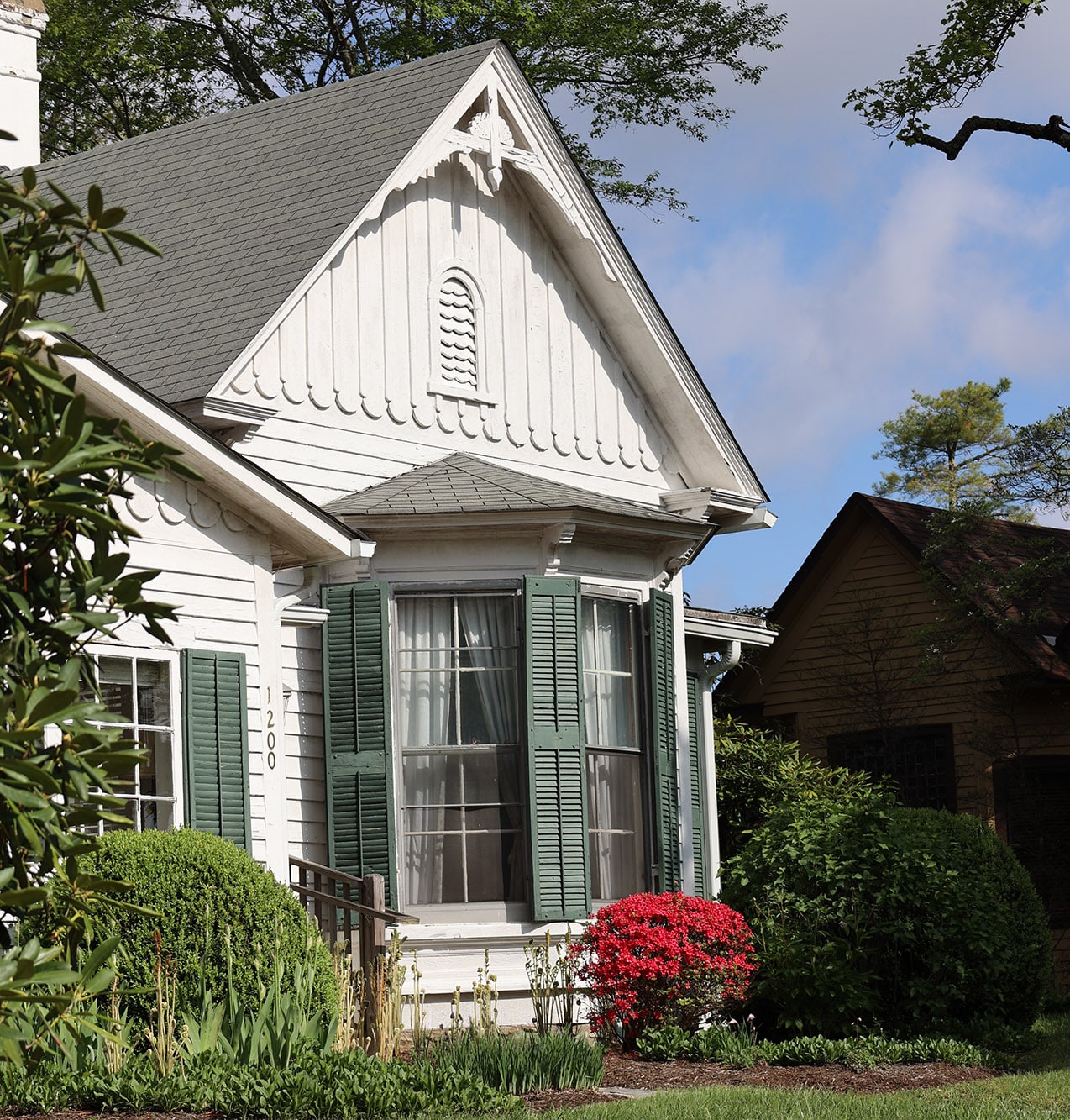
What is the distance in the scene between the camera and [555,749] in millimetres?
12867

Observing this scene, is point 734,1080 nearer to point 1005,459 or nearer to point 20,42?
point 1005,459

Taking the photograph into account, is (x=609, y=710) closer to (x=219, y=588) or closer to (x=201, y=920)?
(x=219, y=588)

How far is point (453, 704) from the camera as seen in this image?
1301 cm

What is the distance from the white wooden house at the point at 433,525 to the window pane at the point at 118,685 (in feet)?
0.12

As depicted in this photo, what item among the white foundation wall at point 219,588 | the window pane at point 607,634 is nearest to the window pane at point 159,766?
the white foundation wall at point 219,588

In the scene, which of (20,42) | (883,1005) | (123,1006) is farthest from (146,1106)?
(20,42)

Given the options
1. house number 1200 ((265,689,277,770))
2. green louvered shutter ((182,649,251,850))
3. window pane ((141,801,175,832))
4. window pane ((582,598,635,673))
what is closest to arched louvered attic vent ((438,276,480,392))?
window pane ((582,598,635,673))

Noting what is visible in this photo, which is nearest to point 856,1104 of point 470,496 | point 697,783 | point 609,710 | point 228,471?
point 228,471

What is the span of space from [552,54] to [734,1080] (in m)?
18.1

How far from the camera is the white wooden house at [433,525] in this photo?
1123 cm

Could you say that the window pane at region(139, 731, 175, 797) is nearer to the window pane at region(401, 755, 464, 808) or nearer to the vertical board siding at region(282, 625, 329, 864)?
the vertical board siding at region(282, 625, 329, 864)

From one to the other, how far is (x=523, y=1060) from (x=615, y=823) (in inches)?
169

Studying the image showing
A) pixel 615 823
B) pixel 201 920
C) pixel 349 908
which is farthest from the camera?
pixel 615 823

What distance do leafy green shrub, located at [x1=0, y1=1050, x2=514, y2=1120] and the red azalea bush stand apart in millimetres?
3073
